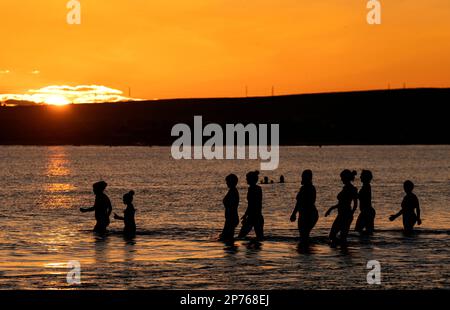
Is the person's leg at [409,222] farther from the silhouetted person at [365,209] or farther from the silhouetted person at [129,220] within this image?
the silhouetted person at [129,220]

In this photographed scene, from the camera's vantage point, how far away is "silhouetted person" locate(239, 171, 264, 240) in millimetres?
21234

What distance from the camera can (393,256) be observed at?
20156 millimetres

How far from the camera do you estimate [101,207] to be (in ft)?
81.4

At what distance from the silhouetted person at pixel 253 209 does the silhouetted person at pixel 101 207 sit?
3.73 meters

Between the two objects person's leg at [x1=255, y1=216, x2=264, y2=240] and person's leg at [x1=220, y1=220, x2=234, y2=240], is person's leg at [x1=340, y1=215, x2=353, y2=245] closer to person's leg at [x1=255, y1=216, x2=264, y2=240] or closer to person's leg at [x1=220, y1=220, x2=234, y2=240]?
person's leg at [x1=255, y1=216, x2=264, y2=240]

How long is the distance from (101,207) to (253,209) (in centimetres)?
464

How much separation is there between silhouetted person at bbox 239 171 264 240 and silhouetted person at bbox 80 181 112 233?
3731mm

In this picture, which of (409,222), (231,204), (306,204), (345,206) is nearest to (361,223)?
(409,222)

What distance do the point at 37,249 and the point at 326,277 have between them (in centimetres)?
836

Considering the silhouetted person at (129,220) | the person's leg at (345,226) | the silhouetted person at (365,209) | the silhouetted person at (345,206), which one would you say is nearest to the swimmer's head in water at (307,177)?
the silhouetted person at (345,206)

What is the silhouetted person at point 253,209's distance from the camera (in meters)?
21.2
